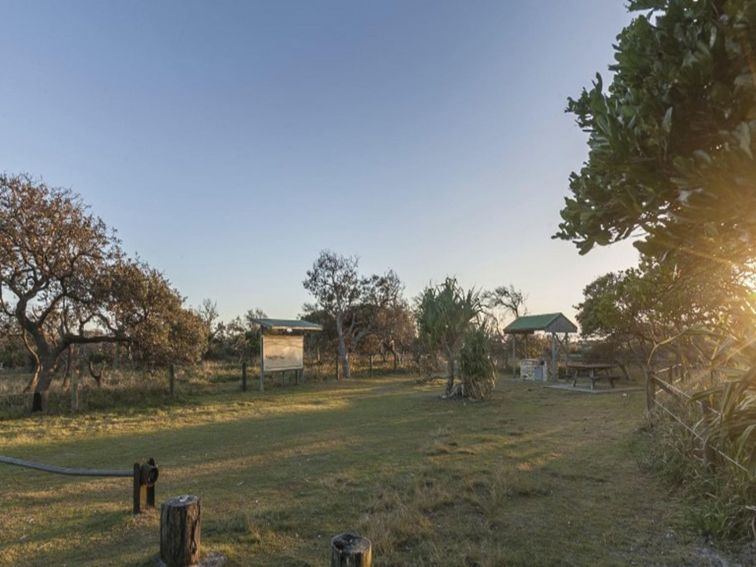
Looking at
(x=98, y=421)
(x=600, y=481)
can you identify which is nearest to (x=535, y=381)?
(x=600, y=481)

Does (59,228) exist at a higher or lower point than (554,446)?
higher

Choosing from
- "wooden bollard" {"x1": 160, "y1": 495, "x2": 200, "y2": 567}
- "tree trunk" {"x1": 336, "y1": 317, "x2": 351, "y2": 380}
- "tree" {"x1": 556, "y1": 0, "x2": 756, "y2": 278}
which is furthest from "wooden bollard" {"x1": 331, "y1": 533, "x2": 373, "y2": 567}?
"tree trunk" {"x1": 336, "y1": 317, "x2": 351, "y2": 380}

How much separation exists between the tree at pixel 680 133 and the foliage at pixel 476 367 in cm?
1024

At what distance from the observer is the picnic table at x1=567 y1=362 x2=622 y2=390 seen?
48.1ft

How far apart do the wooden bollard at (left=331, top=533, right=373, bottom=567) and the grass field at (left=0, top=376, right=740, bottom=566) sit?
A: 1265 mm

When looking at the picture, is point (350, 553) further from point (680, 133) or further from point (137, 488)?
point (137, 488)

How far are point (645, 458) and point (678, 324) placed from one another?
791 cm

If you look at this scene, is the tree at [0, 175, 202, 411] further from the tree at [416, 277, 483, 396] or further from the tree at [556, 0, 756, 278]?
the tree at [556, 0, 756, 278]

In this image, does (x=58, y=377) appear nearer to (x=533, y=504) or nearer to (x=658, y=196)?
(x=533, y=504)

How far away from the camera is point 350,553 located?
189cm

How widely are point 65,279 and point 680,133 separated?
12405mm

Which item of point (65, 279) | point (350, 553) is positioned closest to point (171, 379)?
point (65, 279)

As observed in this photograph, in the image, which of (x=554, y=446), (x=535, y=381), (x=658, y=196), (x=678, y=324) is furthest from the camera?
(x=535, y=381)

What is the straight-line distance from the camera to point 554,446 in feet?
21.0
